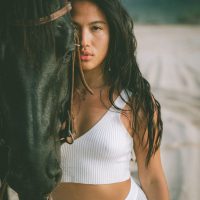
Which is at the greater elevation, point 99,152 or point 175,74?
point 99,152

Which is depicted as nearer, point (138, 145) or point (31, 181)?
point (31, 181)

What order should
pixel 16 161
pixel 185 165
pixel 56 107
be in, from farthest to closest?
1. pixel 185 165
2. pixel 56 107
3. pixel 16 161

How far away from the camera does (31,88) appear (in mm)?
1316

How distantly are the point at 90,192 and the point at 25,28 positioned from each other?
0.80 m

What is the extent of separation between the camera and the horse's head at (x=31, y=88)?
4.28 feet

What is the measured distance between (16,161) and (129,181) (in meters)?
0.74

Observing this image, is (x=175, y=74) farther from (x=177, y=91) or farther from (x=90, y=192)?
(x=90, y=192)

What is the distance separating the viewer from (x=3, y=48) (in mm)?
1340

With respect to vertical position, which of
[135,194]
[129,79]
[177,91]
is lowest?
[177,91]

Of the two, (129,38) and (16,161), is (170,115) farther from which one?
(16,161)

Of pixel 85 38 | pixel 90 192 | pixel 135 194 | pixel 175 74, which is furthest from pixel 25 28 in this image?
pixel 175 74

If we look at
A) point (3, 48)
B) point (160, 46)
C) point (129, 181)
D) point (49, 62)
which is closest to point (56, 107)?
point (49, 62)

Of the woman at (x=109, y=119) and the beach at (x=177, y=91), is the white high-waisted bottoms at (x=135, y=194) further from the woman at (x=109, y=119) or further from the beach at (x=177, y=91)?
the beach at (x=177, y=91)

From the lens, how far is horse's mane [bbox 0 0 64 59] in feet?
4.41
